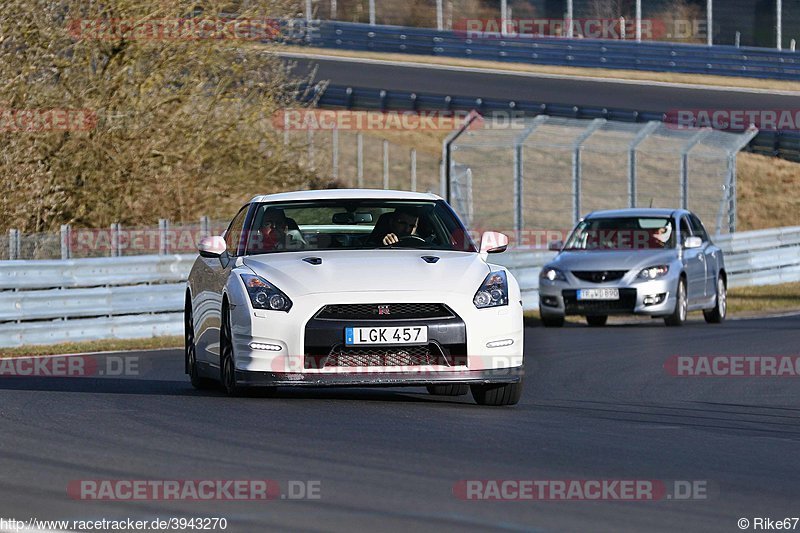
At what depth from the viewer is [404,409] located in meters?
10.4

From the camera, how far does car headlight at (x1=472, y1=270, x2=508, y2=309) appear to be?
10.3 m

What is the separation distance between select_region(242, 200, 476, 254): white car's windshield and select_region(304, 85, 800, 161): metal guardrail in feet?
78.4

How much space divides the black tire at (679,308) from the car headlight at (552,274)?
1.38 metres

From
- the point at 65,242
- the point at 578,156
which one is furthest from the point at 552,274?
the point at 578,156

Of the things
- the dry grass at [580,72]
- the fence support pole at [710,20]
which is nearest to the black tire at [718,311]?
the dry grass at [580,72]

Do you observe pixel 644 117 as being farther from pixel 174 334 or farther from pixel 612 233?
pixel 174 334

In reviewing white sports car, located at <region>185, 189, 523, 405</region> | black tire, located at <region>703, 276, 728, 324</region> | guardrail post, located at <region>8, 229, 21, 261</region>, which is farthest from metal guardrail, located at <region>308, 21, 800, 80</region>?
white sports car, located at <region>185, 189, 523, 405</region>

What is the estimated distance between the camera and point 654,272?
20.5m

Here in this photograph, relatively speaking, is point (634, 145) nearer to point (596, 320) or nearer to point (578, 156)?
point (578, 156)

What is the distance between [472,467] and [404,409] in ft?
8.76

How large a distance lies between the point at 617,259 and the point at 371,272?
10700 mm

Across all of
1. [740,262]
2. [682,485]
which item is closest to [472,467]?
[682,485]

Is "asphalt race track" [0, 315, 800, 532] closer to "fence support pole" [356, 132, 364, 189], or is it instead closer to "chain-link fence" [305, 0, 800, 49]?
"fence support pole" [356, 132, 364, 189]

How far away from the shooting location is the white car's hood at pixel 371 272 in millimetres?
10234
